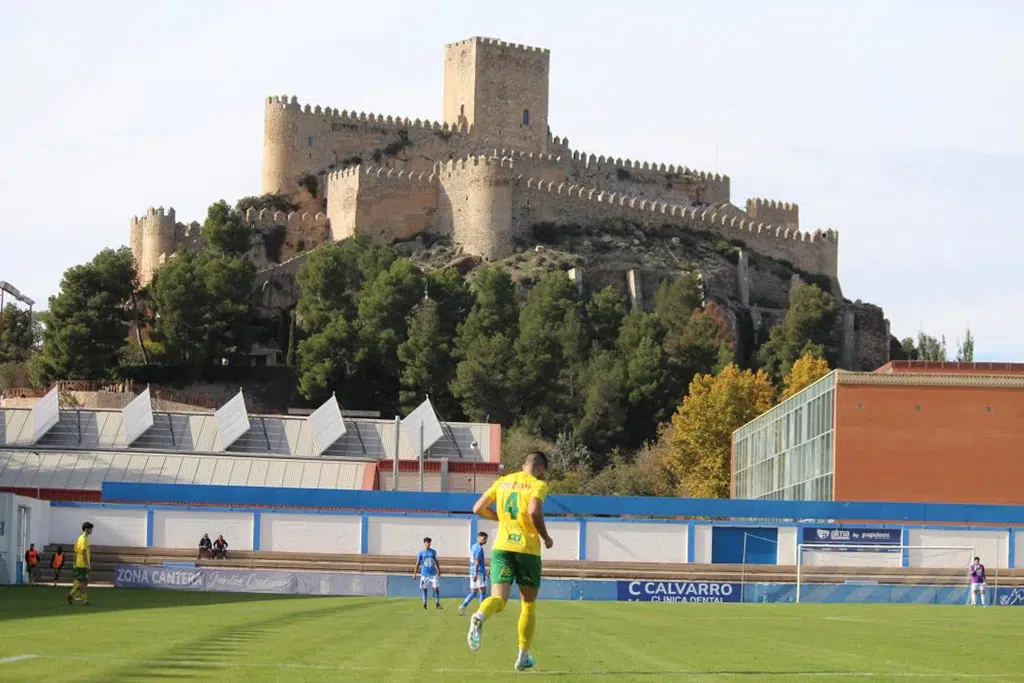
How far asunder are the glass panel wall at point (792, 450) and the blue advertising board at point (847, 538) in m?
11.8

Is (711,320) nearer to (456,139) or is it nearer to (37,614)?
(456,139)

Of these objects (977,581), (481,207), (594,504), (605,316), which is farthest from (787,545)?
(481,207)

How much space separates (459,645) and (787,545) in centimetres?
2672

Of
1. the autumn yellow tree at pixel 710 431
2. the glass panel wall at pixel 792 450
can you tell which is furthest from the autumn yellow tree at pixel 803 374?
the glass panel wall at pixel 792 450

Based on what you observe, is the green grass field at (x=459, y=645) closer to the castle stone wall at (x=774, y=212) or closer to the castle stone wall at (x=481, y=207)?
the castle stone wall at (x=481, y=207)

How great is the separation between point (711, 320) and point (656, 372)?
29.6 ft

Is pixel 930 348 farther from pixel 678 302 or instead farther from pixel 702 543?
pixel 702 543

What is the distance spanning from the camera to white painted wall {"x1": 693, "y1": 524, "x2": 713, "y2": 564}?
43.6 meters

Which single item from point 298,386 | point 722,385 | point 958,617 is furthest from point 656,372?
point 958,617

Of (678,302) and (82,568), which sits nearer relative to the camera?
(82,568)

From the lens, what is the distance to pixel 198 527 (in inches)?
1706

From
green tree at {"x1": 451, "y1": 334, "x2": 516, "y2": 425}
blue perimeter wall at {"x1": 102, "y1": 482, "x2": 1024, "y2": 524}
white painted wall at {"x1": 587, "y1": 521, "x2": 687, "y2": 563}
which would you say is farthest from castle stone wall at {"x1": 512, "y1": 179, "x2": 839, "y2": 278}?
Answer: white painted wall at {"x1": 587, "y1": 521, "x2": 687, "y2": 563}

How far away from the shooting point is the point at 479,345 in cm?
9281

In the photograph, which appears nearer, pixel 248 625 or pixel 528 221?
pixel 248 625
